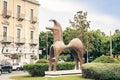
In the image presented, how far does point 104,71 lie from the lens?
24078 millimetres

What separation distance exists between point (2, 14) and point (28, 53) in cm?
944

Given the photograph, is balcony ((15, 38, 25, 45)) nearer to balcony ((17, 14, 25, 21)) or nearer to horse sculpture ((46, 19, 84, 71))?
balcony ((17, 14, 25, 21))

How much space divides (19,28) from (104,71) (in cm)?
3344

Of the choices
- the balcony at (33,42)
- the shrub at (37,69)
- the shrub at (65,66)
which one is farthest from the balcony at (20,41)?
the shrub at (37,69)

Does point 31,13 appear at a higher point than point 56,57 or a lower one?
higher

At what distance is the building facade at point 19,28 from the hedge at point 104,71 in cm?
2783

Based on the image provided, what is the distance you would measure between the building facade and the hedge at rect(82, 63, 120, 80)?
27829mm

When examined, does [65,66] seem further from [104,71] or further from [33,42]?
[33,42]

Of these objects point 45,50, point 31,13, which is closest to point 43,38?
point 45,50

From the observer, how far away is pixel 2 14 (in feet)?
169

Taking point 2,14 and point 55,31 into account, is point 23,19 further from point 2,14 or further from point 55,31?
point 55,31

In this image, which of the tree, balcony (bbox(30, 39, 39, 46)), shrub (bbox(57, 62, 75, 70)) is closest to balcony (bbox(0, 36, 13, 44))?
balcony (bbox(30, 39, 39, 46))

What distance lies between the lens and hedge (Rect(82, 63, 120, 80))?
78.2 feet

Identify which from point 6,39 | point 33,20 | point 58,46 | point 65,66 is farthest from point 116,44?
point 58,46
